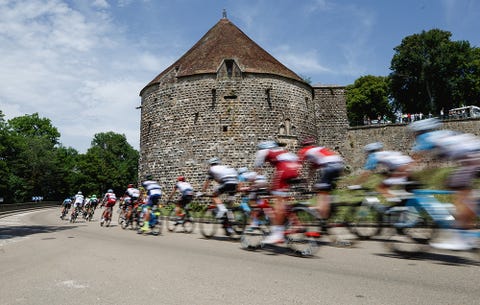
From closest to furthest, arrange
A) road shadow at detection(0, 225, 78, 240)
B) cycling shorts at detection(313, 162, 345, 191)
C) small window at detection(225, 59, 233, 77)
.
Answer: cycling shorts at detection(313, 162, 345, 191) → road shadow at detection(0, 225, 78, 240) → small window at detection(225, 59, 233, 77)

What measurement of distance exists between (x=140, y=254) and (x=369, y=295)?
4.63 m

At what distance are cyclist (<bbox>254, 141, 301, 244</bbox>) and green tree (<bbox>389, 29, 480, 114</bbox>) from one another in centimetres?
4084

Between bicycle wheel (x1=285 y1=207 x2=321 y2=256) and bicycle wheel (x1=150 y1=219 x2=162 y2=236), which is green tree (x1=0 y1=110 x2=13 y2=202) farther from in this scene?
bicycle wheel (x1=285 y1=207 x2=321 y2=256)

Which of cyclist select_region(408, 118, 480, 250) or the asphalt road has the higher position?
cyclist select_region(408, 118, 480, 250)

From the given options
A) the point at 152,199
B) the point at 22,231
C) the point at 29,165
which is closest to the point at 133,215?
the point at 152,199

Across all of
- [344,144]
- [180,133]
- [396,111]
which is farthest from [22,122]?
[396,111]

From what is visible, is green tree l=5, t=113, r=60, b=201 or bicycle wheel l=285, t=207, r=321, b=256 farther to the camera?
green tree l=5, t=113, r=60, b=201

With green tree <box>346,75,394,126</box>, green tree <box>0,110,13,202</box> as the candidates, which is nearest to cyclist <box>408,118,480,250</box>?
green tree <box>346,75,394,126</box>

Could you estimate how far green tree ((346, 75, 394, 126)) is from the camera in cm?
4872

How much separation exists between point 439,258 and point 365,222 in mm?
1557

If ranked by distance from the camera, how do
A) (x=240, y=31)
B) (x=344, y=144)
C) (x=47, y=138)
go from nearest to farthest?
1. (x=240, y=31)
2. (x=344, y=144)
3. (x=47, y=138)

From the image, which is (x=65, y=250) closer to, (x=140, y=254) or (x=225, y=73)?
(x=140, y=254)

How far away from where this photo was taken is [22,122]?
5947 centimetres

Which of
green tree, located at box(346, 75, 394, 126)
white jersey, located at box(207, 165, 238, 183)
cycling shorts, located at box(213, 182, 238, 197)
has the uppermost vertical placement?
green tree, located at box(346, 75, 394, 126)
